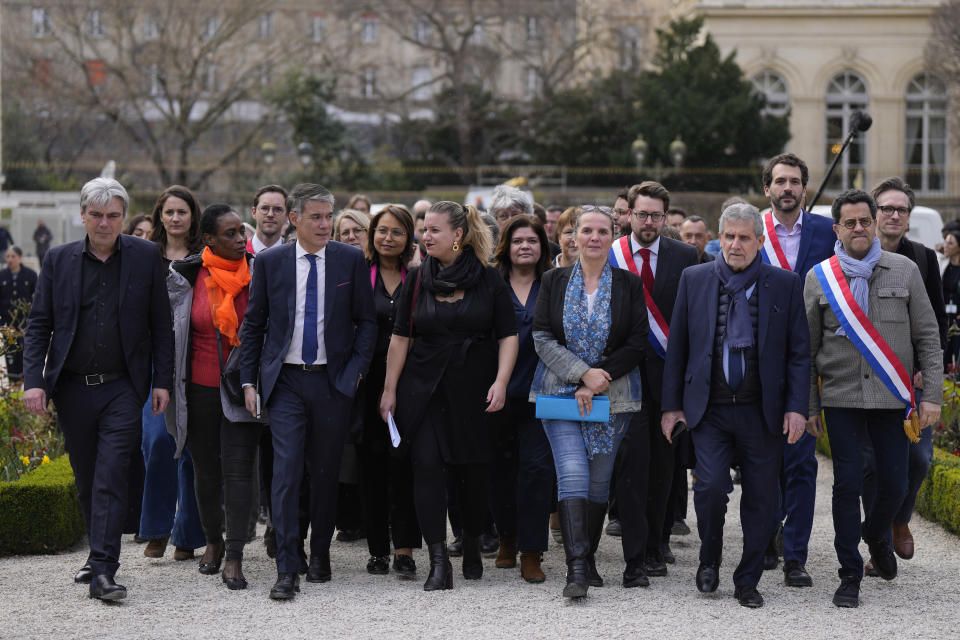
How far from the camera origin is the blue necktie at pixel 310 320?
260 inches

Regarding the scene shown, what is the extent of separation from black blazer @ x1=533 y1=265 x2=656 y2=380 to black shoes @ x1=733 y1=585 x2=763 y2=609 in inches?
48.4

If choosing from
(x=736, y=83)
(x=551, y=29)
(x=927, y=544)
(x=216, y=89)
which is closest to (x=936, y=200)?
(x=736, y=83)

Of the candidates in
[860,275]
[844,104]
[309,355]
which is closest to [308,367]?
[309,355]

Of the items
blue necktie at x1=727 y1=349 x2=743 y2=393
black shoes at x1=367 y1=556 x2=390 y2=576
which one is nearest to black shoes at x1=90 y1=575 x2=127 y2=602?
black shoes at x1=367 y1=556 x2=390 y2=576

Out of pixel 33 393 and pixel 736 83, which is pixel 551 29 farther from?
pixel 33 393

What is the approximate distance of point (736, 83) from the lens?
114ft

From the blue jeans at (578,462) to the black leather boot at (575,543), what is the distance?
55 mm

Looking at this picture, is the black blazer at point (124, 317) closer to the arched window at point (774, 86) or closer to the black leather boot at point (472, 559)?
the black leather boot at point (472, 559)

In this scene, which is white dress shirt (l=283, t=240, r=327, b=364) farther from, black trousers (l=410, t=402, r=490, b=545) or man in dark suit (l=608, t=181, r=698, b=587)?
man in dark suit (l=608, t=181, r=698, b=587)

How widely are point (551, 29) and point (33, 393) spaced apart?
119ft

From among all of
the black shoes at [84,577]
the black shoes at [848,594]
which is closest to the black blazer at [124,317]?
the black shoes at [84,577]

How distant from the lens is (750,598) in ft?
20.4

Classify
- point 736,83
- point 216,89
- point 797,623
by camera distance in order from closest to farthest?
1. point 797,623
2. point 736,83
3. point 216,89

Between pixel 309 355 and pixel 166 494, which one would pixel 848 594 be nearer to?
pixel 309 355
